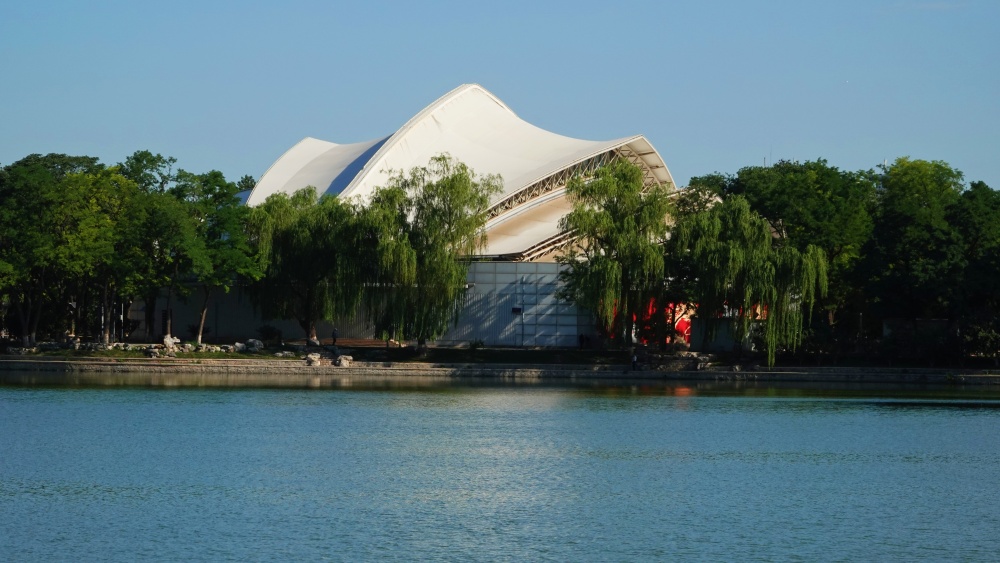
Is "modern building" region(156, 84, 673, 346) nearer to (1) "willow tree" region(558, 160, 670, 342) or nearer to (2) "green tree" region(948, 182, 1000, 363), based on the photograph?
(1) "willow tree" region(558, 160, 670, 342)

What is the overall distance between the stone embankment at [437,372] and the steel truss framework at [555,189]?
5.92 meters

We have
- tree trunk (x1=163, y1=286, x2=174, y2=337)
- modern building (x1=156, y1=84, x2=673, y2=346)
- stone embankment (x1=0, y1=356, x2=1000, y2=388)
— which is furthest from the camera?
modern building (x1=156, y1=84, x2=673, y2=346)

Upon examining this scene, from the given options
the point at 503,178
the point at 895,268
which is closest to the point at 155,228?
the point at 503,178

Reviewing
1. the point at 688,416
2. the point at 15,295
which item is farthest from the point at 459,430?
the point at 15,295

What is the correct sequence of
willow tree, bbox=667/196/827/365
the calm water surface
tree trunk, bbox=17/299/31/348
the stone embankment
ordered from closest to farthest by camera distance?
the calm water surface < the stone embankment < willow tree, bbox=667/196/827/365 < tree trunk, bbox=17/299/31/348

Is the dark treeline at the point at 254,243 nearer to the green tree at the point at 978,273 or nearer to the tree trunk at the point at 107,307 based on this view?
the tree trunk at the point at 107,307

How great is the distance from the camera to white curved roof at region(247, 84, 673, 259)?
52844mm

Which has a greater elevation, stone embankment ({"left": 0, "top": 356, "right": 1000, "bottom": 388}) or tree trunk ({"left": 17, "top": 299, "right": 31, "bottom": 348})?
tree trunk ({"left": 17, "top": 299, "right": 31, "bottom": 348})

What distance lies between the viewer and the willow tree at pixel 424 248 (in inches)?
1708

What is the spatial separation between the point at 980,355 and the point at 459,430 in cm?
2341

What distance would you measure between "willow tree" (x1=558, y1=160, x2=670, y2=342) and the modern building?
4294 mm

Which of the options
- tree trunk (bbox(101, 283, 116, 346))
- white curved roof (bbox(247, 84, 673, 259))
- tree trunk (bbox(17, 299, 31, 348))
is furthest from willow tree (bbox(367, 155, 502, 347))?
tree trunk (bbox(17, 299, 31, 348))

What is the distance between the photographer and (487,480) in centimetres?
2061

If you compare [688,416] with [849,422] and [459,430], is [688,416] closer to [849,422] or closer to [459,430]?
[849,422]
